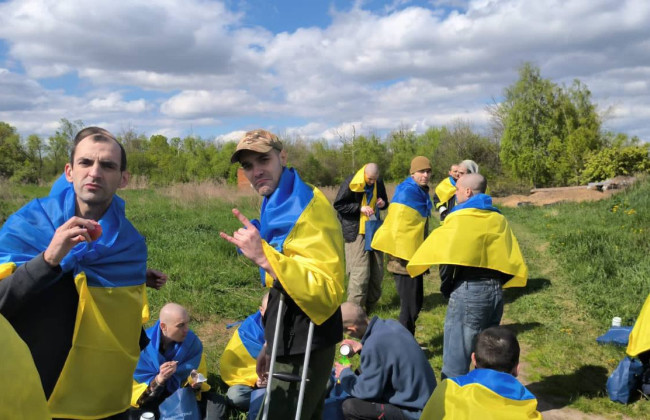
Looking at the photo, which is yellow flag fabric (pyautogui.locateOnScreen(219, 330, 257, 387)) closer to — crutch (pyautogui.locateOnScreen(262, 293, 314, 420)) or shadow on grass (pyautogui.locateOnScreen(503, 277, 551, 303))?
crutch (pyautogui.locateOnScreen(262, 293, 314, 420))

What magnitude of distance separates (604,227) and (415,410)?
11.1m

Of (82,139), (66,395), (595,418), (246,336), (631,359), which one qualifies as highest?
(82,139)

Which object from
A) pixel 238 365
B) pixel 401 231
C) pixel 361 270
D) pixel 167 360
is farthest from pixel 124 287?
pixel 361 270

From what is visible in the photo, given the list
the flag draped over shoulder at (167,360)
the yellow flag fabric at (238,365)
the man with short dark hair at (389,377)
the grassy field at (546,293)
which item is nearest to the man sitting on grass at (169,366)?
the flag draped over shoulder at (167,360)

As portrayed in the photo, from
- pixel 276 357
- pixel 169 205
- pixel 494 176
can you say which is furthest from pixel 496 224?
pixel 494 176

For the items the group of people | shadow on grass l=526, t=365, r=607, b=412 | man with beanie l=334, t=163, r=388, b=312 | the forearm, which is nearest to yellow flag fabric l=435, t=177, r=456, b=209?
man with beanie l=334, t=163, r=388, b=312

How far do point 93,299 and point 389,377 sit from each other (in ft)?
7.33

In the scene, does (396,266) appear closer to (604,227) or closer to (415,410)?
(415,410)

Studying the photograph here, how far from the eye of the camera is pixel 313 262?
2234 millimetres

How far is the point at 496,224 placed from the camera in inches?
169

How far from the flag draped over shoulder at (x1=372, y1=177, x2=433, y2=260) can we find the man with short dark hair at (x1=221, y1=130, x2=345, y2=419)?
377cm

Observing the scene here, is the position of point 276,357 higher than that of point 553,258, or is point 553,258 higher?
point 276,357

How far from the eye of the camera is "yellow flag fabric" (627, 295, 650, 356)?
424 centimetres

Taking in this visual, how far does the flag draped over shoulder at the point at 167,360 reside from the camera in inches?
148
